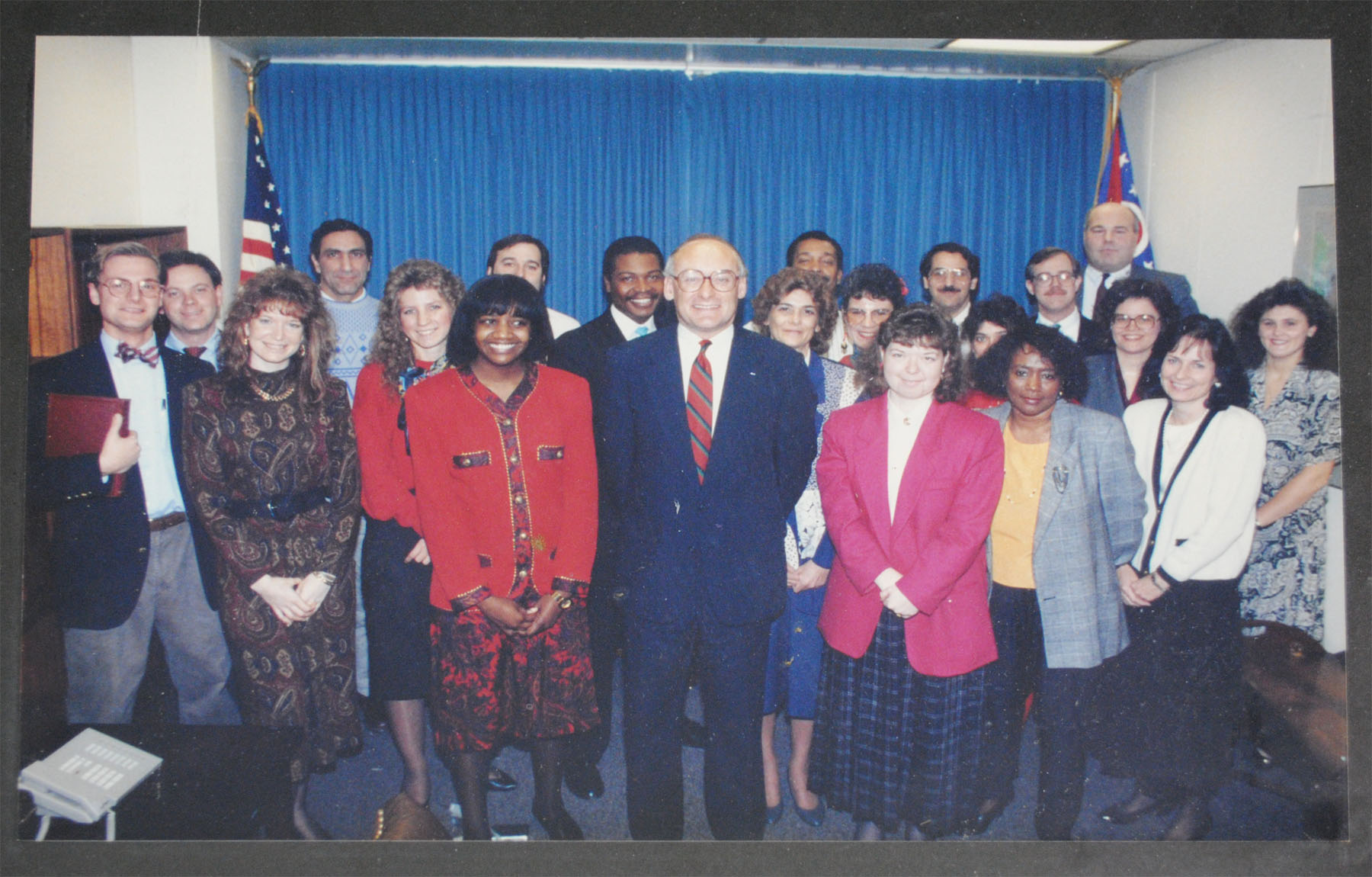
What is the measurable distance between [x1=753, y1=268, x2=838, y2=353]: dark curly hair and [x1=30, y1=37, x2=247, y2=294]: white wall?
62.9 inches

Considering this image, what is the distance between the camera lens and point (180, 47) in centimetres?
231

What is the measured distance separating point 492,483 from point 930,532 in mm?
1178

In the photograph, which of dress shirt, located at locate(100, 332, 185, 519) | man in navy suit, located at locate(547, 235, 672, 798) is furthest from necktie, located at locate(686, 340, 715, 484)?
dress shirt, located at locate(100, 332, 185, 519)

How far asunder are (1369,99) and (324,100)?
3.18 metres

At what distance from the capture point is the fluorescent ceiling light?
2.33 meters

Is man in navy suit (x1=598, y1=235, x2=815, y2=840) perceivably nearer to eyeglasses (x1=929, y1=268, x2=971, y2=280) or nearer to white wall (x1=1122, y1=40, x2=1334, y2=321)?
eyeglasses (x1=929, y1=268, x2=971, y2=280)

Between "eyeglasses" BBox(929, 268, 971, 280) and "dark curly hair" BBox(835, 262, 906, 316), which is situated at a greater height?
"eyeglasses" BBox(929, 268, 971, 280)

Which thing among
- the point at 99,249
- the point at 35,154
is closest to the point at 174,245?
the point at 99,249

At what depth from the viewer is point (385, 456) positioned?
231cm

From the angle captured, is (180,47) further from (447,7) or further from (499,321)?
(499,321)

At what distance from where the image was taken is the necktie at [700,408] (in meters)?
2.18

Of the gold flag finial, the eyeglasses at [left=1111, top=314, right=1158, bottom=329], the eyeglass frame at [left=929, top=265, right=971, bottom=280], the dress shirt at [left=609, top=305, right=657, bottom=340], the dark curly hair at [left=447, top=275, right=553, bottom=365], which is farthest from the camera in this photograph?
the eyeglass frame at [left=929, top=265, right=971, bottom=280]

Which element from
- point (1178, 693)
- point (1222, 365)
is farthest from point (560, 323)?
point (1178, 693)

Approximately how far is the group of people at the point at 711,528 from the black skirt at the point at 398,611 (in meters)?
0.01
